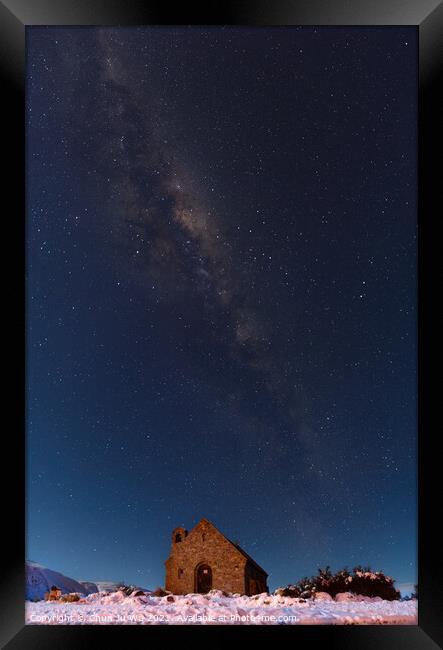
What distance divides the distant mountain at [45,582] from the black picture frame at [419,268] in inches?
10.9

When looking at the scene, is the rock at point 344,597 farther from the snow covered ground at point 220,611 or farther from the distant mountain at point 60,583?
the distant mountain at point 60,583

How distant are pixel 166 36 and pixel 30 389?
2.35 meters

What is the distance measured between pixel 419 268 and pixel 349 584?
1.85 meters

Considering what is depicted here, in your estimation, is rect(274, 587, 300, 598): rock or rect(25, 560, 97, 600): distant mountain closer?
rect(25, 560, 97, 600): distant mountain

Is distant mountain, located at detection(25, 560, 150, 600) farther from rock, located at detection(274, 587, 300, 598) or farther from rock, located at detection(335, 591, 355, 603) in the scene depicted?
rock, located at detection(335, 591, 355, 603)

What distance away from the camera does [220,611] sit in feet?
8.44

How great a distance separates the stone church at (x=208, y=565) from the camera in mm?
2719

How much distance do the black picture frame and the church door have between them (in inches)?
14.8

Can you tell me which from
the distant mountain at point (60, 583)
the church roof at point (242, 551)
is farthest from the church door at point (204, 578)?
the distant mountain at point (60, 583)

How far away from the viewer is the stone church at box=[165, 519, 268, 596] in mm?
2719

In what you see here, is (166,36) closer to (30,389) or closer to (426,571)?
(30,389)

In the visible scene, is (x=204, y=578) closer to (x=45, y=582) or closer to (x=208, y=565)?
(x=208, y=565)

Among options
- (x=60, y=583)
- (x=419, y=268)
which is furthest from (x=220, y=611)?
(x=419, y=268)

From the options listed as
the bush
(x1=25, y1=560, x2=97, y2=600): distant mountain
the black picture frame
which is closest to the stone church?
the bush
